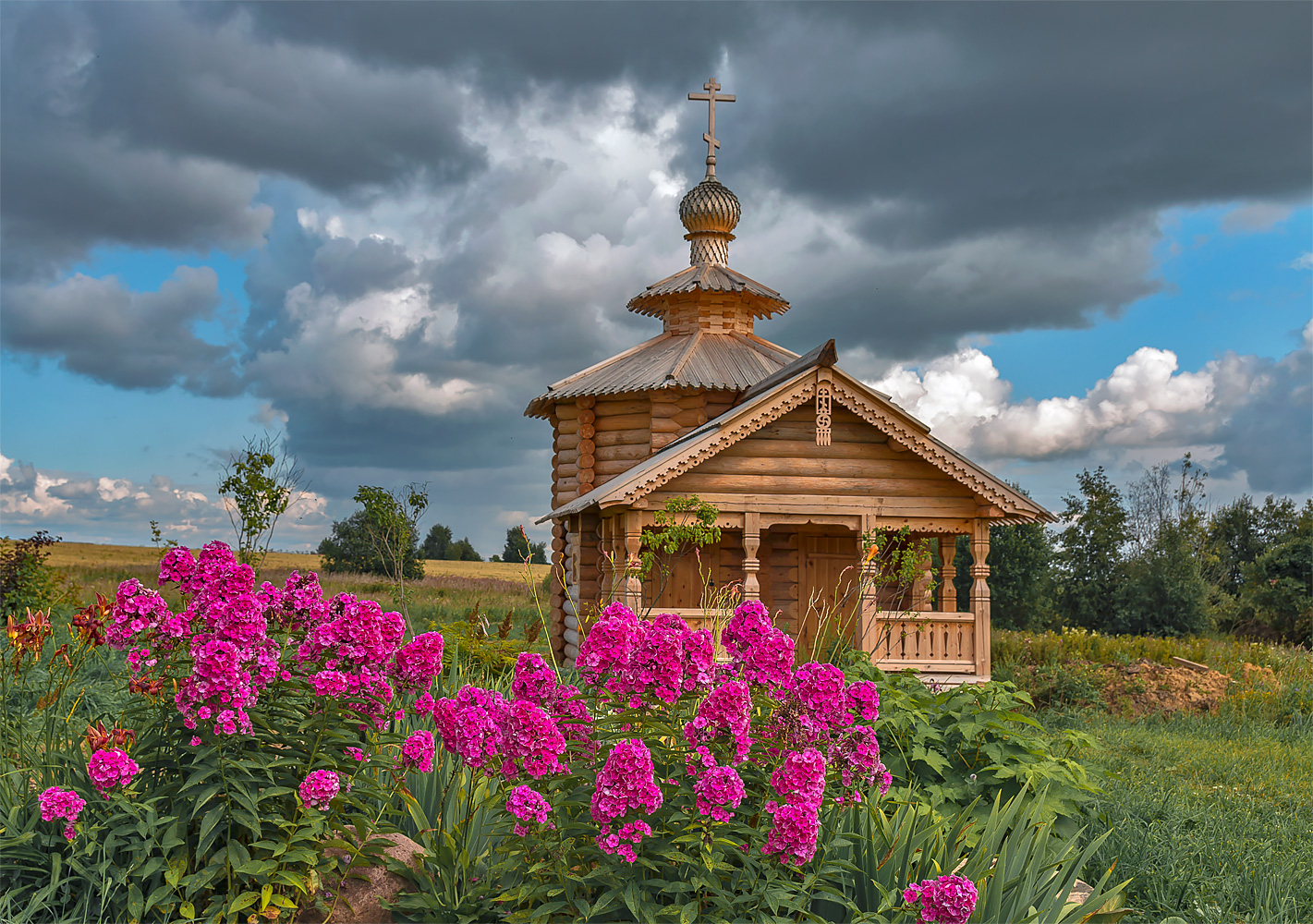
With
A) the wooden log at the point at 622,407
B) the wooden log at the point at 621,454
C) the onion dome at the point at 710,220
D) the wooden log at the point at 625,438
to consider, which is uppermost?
the onion dome at the point at 710,220

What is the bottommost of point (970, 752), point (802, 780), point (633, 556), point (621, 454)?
point (970, 752)

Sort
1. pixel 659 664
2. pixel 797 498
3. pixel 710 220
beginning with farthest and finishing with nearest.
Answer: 1. pixel 710 220
2. pixel 797 498
3. pixel 659 664

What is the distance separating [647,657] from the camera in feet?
11.7

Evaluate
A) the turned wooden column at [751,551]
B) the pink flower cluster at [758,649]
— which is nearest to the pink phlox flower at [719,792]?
the pink flower cluster at [758,649]

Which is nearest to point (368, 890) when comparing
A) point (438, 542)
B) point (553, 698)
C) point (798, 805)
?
point (553, 698)

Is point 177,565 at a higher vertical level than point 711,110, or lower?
lower

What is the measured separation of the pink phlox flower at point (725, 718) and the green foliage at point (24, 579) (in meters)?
14.9

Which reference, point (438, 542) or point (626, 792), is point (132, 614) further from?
point (438, 542)

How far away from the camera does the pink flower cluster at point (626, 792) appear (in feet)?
10.6

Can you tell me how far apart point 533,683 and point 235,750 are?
131 centimetres

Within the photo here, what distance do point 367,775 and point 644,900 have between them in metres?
1.67

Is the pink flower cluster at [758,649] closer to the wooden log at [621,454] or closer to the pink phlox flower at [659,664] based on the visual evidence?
the pink phlox flower at [659,664]

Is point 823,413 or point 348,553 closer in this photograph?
point 823,413

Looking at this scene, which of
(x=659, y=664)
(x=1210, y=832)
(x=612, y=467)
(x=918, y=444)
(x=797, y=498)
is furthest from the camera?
(x=612, y=467)
